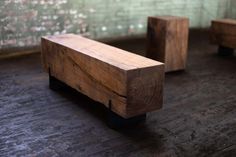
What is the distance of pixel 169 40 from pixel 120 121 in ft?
5.69

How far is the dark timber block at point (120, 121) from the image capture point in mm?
2689

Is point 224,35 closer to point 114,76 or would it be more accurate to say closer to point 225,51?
point 225,51

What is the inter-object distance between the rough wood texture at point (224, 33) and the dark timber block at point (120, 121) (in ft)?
8.97

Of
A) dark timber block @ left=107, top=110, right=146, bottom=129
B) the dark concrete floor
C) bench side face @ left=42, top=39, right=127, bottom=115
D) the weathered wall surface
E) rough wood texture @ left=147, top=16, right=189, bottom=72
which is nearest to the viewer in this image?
the dark concrete floor

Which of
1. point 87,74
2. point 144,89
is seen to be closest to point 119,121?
point 144,89

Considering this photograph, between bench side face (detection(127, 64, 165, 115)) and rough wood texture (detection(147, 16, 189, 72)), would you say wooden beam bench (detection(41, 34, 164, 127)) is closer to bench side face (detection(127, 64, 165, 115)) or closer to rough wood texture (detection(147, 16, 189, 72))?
bench side face (detection(127, 64, 165, 115))

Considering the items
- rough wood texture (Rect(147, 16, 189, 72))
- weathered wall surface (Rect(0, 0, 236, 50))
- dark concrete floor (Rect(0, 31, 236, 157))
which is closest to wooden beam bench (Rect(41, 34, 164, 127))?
dark concrete floor (Rect(0, 31, 236, 157))

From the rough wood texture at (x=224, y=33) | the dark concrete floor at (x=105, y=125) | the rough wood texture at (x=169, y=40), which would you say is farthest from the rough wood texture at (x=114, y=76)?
the rough wood texture at (x=224, y=33)

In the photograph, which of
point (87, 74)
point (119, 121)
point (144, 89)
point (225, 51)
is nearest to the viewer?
point (144, 89)

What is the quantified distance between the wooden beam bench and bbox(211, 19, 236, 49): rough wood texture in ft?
8.35

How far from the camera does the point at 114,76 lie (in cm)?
254

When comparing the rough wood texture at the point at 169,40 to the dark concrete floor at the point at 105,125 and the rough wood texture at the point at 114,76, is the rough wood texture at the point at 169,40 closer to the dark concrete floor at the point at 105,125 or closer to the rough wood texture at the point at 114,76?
the dark concrete floor at the point at 105,125

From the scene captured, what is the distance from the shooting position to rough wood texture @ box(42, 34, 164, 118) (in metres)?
2.47

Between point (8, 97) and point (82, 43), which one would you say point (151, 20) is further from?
point (8, 97)
